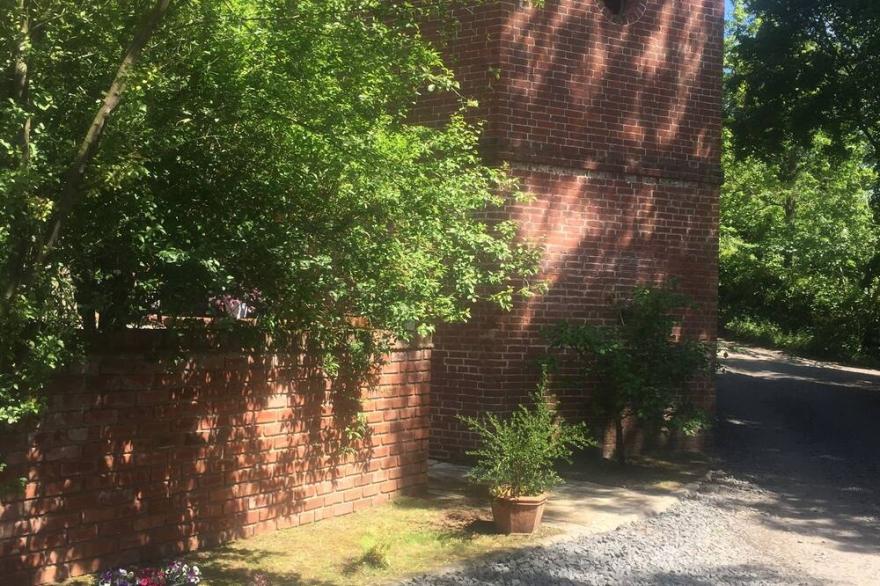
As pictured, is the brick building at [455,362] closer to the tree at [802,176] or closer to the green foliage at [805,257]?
the tree at [802,176]

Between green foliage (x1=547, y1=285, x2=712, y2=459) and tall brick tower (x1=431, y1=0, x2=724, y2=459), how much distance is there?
506mm

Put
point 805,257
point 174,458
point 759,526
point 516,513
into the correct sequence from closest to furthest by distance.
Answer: point 174,458 < point 516,513 < point 759,526 < point 805,257

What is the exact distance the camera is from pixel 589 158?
1141cm

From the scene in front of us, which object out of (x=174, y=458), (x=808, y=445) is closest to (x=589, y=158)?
(x=808, y=445)

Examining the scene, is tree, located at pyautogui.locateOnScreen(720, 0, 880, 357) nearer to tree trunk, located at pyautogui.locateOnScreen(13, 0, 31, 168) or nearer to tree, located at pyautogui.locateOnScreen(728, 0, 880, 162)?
tree, located at pyautogui.locateOnScreen(728, 0, 880, 162)

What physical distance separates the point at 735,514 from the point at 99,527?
19.2 feet

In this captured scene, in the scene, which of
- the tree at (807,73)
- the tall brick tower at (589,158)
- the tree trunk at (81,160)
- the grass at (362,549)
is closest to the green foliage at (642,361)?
the tall brick tower at (589,158)

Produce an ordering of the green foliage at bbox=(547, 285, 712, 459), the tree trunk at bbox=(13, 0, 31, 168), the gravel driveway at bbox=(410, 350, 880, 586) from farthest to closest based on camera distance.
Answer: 1. the green foliage at bbox=(547, 285, 712, 459)
2. the gravel driveway at bbox=(410, 350, 880, 586)
3. the tree trunk at bbox=(13, 0, 31, 168)

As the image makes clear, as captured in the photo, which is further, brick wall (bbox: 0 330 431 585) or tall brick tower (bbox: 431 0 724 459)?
tall brick tower (bbox: 431 0 724 459)

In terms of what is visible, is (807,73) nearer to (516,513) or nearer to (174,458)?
(516,513)

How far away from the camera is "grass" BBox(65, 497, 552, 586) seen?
254 inches

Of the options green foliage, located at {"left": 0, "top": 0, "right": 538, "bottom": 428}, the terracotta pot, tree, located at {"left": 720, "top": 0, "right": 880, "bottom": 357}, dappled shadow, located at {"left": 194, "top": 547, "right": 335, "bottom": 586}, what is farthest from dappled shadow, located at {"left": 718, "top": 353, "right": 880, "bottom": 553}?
dappled shadow, located at {"left": 194, "top": 547, "right": 335, "bottom": 586}

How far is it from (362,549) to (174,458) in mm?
1527

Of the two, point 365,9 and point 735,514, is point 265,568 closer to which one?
point 365,9
